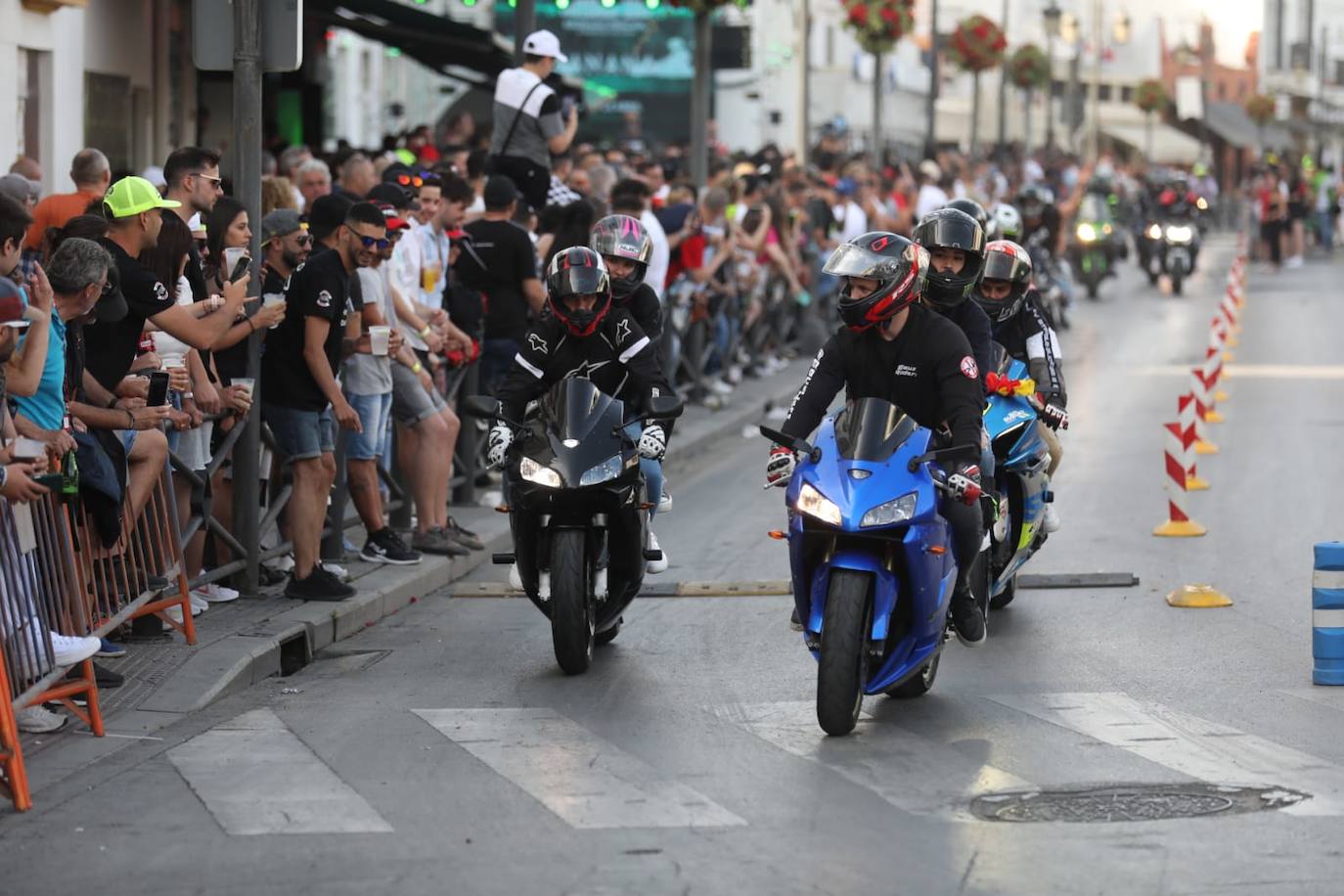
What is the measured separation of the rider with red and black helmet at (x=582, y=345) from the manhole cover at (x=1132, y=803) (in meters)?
3.10

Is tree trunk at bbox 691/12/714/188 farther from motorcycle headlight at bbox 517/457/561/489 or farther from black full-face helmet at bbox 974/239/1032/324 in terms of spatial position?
motorcycle headlight at bbox 517/457/561/489

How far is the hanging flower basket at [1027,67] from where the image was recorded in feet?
217

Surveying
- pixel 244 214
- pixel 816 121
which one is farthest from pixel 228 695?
pixel 816 121

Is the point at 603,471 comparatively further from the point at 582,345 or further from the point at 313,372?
the point at 313,372

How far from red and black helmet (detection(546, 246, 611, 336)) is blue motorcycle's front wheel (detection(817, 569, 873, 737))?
7.08 feet

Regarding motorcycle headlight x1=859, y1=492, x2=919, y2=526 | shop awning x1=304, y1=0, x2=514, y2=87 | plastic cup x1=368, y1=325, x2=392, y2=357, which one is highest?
shop awning x1=304, y1=0, x2=514, y2=87

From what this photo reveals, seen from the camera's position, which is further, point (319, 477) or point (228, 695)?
point (319, 477)

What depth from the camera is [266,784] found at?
25.8 feet

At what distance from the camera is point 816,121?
210 ft

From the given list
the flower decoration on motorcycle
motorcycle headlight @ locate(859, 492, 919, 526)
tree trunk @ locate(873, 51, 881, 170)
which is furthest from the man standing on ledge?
tree trunk @ locate(873, 51, 881, 170)

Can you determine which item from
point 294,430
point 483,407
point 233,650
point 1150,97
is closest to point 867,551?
point 483,407

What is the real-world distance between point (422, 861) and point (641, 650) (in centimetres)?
361

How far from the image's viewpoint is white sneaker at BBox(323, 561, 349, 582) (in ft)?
37.5

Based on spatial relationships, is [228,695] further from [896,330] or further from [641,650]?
[896,330]
